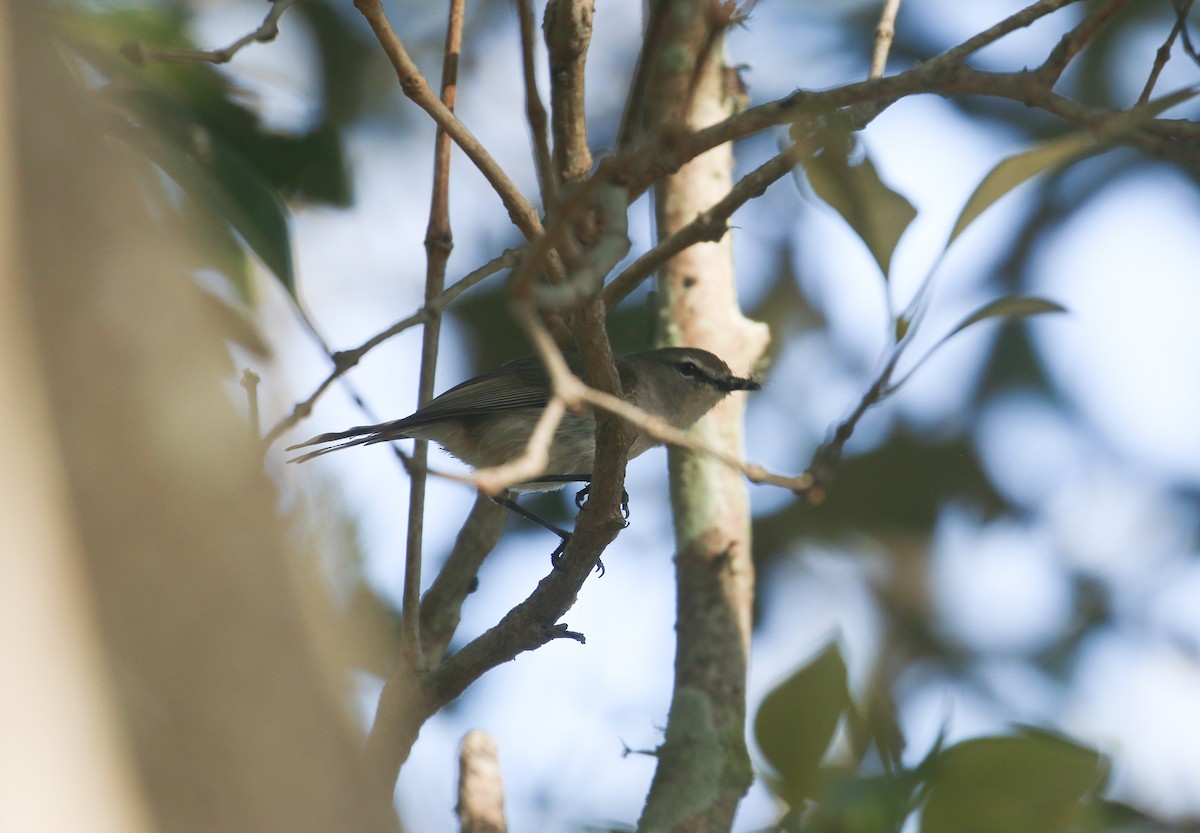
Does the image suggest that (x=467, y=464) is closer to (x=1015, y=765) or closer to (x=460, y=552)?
(x=460, y=552)

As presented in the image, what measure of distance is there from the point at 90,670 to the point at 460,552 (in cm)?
274

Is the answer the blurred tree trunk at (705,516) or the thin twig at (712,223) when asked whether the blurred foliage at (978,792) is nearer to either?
the blurred tree trunk at (705,516)

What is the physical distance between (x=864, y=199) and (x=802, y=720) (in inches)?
44.5

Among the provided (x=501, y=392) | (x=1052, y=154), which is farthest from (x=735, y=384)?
(x=1052, y=154)

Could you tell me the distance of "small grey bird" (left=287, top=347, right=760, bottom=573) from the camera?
4105mm

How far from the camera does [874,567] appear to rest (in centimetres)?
641

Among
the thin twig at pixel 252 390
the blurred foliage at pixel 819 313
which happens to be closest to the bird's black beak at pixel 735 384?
the blurred foliage at pixel 819 313

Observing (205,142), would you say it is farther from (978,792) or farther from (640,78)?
(978,792)

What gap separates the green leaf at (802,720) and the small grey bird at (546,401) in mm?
1782

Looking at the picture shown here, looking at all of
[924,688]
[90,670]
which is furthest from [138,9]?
[924,688]

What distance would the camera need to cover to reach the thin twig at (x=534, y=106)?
83.3 inches

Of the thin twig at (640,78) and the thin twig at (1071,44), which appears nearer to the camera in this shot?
the thin twig at (1071,44)

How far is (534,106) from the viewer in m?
2.25

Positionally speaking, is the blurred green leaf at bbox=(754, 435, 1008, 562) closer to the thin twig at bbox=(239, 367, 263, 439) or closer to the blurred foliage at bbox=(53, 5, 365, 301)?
the blurred foliage at bbox=(53, 5, 365, 301)
